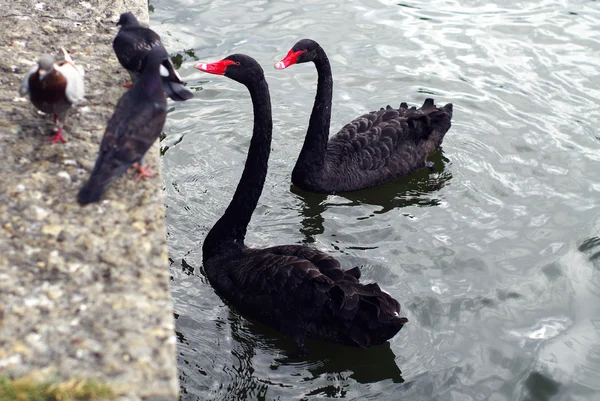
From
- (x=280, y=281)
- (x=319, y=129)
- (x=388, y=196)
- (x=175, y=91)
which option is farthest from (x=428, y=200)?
(x=175, y=91)

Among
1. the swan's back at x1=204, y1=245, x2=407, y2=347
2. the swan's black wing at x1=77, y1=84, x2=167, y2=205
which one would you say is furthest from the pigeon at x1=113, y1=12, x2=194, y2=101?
the swan's back at x1=204, y1=245, x2=407, y2=347

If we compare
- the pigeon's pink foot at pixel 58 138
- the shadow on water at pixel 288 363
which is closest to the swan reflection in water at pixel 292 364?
the shadow on water at pixel 288 363

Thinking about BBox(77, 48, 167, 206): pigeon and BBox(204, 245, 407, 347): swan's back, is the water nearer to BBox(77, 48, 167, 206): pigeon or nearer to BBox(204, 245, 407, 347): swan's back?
BBox(204, 245, 407, 347): swan's back

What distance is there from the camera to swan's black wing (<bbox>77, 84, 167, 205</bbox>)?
10.1 feet

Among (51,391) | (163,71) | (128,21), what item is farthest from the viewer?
(128,21)

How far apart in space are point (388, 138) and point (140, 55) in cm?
275

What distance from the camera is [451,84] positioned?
7.36 m

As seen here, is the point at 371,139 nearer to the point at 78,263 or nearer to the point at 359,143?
the point at 359,143

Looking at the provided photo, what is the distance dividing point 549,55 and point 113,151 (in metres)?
5.85

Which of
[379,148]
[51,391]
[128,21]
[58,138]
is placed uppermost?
[128,21]

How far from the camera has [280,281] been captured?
4.22 metres

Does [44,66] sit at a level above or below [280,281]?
above

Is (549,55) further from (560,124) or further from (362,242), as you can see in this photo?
(362,242)

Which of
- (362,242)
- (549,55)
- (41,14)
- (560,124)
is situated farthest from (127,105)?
(549,55)
